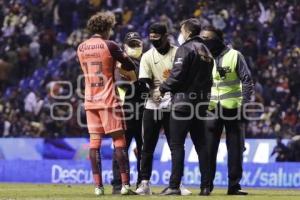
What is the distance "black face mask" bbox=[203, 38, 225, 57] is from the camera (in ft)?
43.0

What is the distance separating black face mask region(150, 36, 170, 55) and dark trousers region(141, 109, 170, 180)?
2.78 ft

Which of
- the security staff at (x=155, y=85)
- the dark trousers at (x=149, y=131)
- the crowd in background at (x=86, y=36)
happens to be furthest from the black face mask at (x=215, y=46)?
the crowd in background at (x=86, y=36)

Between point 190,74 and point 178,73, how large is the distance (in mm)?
232

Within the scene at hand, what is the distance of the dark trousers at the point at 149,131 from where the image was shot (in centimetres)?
1284

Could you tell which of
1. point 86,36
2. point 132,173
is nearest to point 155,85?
point 132,173

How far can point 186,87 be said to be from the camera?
12.2m

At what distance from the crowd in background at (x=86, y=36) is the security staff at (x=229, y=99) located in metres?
9.30

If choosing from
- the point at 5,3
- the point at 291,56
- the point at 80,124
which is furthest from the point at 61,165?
the point at 5,3

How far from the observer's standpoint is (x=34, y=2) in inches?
1167

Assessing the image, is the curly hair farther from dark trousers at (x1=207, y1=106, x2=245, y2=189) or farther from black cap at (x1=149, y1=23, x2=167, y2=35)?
dark trousers at (x1=207, y1=106, x2=245, y2=189)

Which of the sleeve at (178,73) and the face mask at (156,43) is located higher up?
the face mask at (156,43)

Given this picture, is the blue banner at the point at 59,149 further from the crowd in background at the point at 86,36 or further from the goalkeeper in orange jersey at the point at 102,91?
the goalkeeper in orange jersey at the point at 102,91

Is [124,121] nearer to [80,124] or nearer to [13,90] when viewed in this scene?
[80,124]

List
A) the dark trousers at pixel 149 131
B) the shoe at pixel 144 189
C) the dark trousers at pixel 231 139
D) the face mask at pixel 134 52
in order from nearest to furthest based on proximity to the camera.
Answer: the shoe at pixel 144 189 → the dark trousers at pixel 149 131 → the dark trousers at pixel 231 139 → the face mask at pixel 134 52
